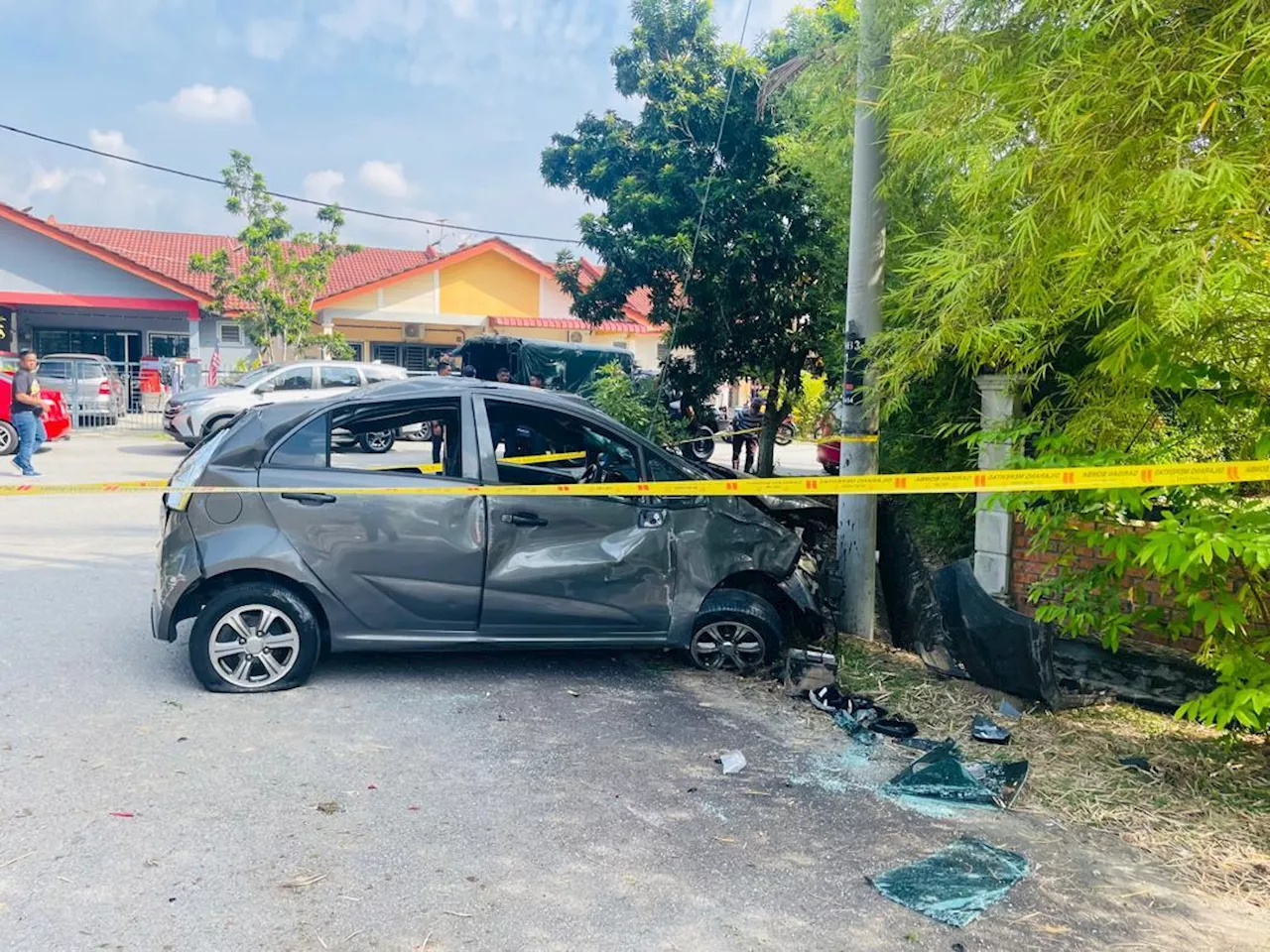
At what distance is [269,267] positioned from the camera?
23016 mm

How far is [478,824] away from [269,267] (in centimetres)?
2195

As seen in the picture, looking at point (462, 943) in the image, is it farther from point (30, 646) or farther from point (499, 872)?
point (30, 646)

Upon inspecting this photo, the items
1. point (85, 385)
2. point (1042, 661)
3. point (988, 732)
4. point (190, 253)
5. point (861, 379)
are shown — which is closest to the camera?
point (988, 732)

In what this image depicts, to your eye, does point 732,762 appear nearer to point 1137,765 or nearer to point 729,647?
point 729,647

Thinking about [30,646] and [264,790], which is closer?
[264,790]

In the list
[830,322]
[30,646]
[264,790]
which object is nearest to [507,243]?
[830,322]

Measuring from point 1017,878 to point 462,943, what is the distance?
1956 millimetres

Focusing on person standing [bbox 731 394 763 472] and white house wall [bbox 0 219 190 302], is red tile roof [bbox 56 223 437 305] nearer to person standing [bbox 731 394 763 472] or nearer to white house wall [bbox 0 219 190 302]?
white house wall [bbox 0 219 190 302]

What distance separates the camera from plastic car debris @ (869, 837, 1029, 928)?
3.20 metres

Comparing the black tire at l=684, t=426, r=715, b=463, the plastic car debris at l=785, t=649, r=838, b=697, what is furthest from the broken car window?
the black tire at l=684, t=426, r=715, b=463

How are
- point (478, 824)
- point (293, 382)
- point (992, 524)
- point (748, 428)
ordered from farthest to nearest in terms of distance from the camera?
point (293, 382)
point (748, 428)
point (992, 524)
point (478, 824)

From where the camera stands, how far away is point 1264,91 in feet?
9.57

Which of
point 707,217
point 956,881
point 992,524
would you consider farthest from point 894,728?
point 707,217

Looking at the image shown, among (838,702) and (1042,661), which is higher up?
(1042,661)
